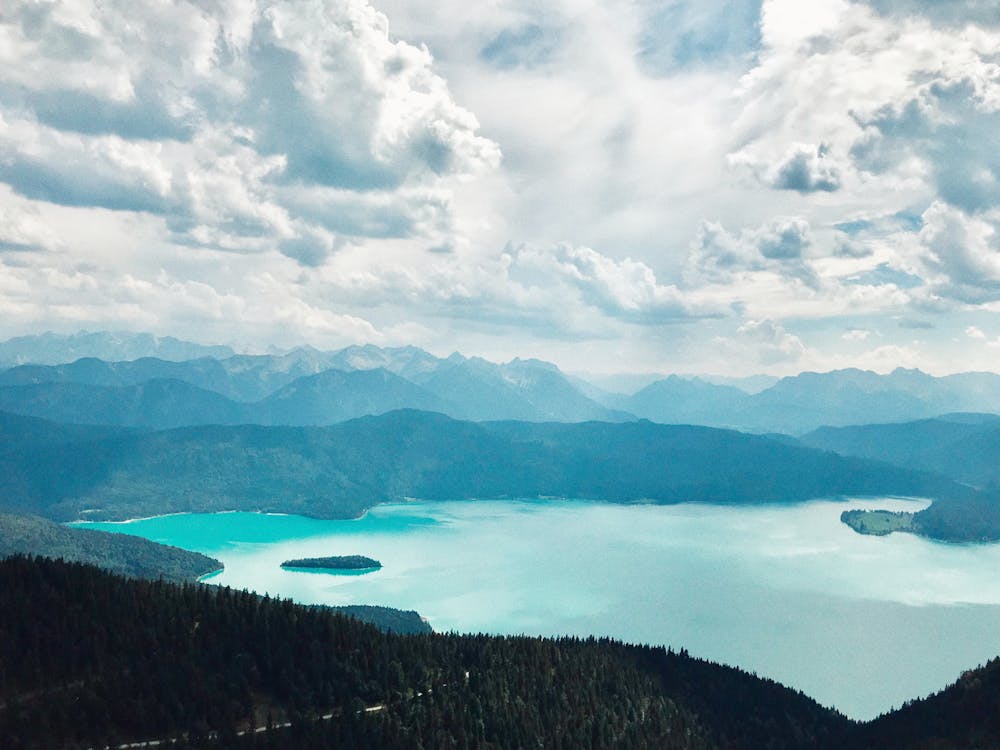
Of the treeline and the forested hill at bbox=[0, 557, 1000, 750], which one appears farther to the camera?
the forested hill at bbox=[0, 557, 1000, 750]

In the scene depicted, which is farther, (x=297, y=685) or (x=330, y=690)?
(x=330, y=690)

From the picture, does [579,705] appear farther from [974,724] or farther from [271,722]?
[974,724]

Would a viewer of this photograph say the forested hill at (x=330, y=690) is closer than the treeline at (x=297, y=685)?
No

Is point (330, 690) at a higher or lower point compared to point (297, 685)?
lower

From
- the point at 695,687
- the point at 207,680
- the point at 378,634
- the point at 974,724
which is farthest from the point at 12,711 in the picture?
the point at 974,724
